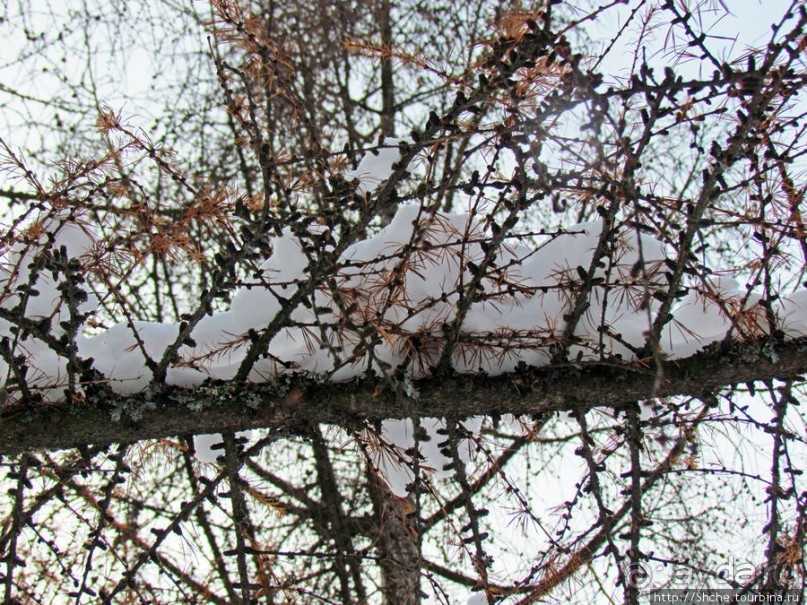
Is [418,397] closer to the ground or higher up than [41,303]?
closer to the ground

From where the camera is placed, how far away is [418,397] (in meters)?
1.46

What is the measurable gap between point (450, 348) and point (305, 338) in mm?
330

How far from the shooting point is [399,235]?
1.53 meters

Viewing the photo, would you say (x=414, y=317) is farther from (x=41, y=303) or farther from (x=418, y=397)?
(x=41, y=303)

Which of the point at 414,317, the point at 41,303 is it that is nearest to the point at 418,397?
the point at 414,317

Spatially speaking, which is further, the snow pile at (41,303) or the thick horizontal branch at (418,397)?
the thick horizontal branch at (418,397)

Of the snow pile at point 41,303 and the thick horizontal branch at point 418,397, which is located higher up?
the snow pile at point 41,303

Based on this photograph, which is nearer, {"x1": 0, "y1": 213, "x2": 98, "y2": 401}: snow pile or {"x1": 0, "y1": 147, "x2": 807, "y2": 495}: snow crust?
{"x1": 0, "y1": 213, "x2": 98, "y2": 401}: snow pile

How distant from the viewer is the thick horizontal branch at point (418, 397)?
1460mm

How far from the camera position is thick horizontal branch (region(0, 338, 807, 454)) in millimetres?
1460

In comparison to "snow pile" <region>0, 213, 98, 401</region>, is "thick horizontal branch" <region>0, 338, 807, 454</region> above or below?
below

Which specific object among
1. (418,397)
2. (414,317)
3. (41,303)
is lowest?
(418,397)

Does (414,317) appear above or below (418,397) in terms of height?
above

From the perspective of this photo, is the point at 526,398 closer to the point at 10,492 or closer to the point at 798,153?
the point at 798,153
